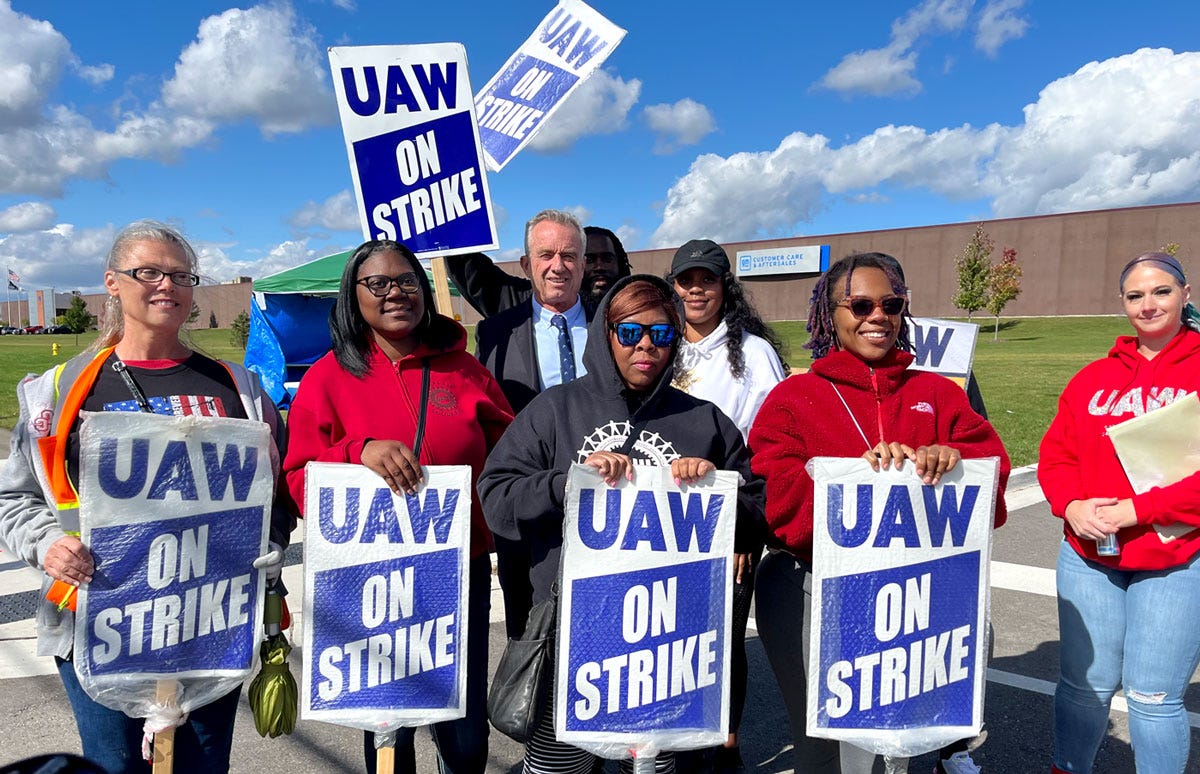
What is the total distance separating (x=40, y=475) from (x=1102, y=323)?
4896 centimetres

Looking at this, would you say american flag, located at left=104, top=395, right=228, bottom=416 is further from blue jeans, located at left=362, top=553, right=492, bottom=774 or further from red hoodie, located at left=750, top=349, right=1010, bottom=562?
red hoodie, located at left=750, top=349, right=1010, bottom=562

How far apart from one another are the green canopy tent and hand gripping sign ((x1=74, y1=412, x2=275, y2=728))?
8.38 metres

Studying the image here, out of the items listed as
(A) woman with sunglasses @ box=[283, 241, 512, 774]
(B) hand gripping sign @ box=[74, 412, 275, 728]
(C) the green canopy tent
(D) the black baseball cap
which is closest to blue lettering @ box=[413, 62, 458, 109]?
(D) the black baseball cap

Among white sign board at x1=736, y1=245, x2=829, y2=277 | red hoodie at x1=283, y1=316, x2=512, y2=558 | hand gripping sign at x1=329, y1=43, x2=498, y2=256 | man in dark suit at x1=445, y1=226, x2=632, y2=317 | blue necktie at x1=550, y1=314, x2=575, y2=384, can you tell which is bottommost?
red hoodie at x1=283, y1=316, x2=512, y2=558

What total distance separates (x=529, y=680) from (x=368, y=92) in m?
2.76

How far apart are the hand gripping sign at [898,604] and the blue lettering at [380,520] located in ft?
3.86

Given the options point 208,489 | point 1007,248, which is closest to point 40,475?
point 208,489

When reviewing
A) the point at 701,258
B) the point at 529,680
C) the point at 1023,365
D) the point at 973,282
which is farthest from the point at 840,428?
the point at 973,282

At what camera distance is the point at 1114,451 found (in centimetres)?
259

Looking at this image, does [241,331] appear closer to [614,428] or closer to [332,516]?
[332,516]

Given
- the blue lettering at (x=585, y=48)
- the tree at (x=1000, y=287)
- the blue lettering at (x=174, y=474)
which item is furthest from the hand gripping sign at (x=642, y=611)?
the tree at (x=1000, y=287)

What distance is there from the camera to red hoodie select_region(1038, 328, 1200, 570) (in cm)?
245

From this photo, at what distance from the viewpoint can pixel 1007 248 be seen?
5009 centimetres

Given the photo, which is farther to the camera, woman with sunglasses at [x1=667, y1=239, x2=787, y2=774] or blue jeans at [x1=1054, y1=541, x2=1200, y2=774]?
woman with sunglasses at [x1=667, y1=239, x2=787, y2=774]
